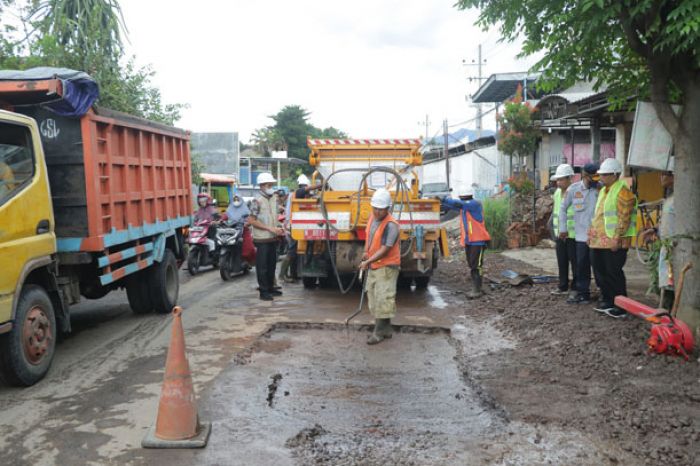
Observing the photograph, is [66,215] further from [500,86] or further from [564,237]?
[500,86]

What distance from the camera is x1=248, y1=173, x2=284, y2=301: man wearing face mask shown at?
346 inches

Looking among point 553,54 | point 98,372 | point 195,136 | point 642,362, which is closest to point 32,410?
point 98,372

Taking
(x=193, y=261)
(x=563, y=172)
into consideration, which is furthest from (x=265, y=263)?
(x=563, y=172)

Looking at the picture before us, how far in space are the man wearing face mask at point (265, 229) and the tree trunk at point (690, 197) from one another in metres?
5.06

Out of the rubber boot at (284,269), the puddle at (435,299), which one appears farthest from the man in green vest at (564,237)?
the rubber boot at (284,269)

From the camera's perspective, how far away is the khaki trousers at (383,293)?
261 inches

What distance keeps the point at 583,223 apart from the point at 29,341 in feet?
20.4

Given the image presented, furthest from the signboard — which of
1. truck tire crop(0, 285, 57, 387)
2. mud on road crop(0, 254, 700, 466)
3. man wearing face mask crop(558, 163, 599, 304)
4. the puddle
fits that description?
truck tire crop(0, 285, 57, 387)

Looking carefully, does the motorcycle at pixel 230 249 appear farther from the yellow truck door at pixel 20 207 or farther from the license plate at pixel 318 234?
the yellow truck door at pixel 20 207

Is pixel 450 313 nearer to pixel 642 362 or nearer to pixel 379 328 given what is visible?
pixel 379 328

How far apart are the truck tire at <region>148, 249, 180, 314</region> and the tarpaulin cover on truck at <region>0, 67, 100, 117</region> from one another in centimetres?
255

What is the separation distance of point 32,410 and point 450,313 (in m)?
5.12

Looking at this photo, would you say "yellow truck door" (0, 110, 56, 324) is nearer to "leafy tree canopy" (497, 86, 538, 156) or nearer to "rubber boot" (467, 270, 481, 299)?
"rubber boot" (467, 270, 481, 299)

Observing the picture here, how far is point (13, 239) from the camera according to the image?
4.79 m
